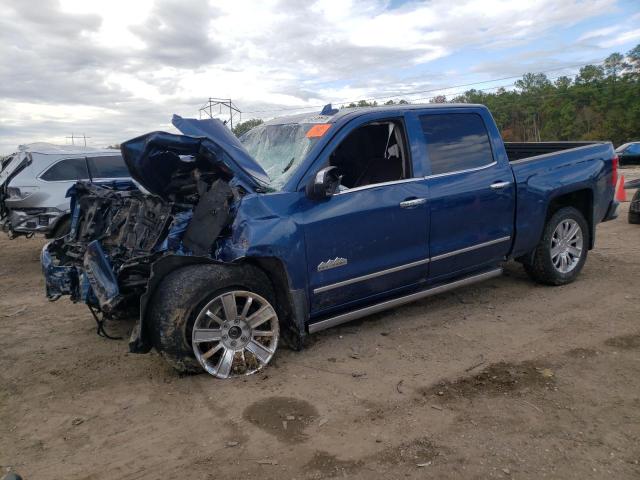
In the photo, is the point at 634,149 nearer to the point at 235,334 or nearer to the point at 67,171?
the point at 67,171

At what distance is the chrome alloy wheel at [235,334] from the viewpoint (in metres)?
3.80

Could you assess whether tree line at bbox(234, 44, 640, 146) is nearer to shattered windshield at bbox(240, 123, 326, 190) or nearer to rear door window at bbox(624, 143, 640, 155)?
rear door window at bbox(624, 143, 640, 155)

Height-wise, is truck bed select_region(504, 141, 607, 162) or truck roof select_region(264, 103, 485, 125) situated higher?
truck roof select_region(264, 103, 485, 125)

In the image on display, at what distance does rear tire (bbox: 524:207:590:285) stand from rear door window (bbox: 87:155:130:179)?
808 cm

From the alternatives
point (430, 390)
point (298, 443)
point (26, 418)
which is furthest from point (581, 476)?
point (26, 418)

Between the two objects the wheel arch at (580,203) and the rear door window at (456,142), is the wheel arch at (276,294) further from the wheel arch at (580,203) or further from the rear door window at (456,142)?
the wheel arch at (580,203)

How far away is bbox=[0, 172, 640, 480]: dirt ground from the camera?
2852 millimetres

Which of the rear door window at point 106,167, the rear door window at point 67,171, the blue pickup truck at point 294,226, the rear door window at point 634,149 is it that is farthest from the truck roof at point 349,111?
the rear door window at point 634,149

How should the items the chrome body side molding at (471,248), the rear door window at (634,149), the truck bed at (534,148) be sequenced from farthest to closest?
the rear door window at (634,149), the truck bed at (534,148), the chrome body side molding at (471,248)

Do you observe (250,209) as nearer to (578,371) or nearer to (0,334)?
(578,371)

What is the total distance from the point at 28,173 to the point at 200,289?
746 cm

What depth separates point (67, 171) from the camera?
1002cm

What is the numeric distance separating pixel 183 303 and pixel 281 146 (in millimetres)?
1890

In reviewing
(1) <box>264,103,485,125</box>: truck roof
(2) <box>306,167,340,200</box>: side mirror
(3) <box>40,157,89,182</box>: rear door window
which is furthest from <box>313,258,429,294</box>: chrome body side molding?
(3) <box>40,157,89,182</box>: rear door window
